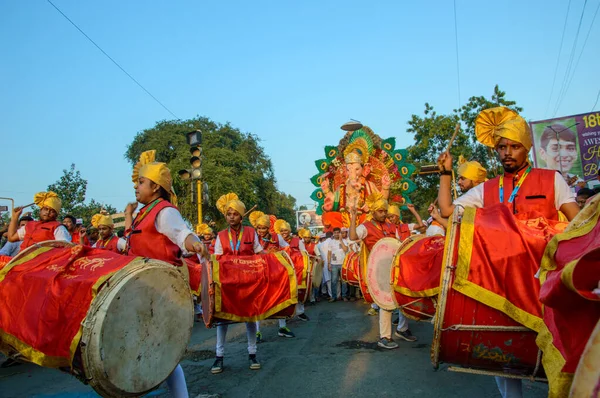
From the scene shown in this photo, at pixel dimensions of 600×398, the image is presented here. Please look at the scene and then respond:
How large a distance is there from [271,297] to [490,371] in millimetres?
3454

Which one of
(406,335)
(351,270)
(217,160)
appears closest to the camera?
(406,335)

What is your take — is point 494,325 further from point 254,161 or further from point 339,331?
point 254,161

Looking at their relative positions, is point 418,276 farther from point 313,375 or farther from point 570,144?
point 570,144

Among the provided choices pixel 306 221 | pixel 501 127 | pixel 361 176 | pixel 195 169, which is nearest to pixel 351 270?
pixel 195 169

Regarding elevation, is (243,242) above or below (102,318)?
above

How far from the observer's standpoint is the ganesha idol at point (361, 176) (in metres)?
18.3

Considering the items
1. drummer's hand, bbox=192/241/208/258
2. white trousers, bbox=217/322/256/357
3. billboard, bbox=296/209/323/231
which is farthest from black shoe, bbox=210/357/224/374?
billboard, bbox=296/209/323/231

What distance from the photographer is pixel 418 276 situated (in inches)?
177

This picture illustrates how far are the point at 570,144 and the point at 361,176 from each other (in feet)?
24.3

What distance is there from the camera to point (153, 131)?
36000 millimetres

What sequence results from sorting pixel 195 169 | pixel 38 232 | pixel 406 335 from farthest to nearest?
1. pixel 195 169
2. pixel 406 335
3. pixel 38 232

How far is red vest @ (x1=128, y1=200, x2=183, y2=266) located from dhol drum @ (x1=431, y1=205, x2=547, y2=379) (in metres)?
2.40

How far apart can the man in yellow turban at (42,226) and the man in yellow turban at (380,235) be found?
4618 mm

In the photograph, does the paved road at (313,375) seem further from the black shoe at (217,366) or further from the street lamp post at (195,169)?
the street lamp post at (195,169)
